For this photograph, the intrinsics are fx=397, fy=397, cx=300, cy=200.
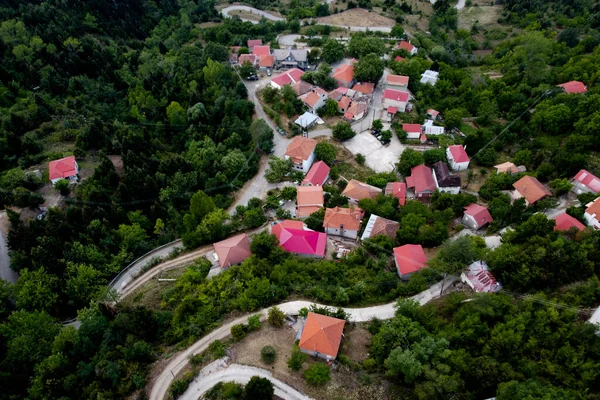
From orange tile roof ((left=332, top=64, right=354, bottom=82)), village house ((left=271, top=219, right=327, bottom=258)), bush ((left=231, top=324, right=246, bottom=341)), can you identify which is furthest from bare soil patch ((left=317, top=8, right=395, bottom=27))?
bush ((left=231, top=324, right=246, bottom=341))

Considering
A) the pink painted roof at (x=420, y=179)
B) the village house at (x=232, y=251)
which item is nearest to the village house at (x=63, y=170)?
the village house at (x=232, y=251)

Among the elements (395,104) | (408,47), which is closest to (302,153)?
(395,104)

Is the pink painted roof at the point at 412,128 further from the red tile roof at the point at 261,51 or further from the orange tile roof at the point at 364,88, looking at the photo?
the red tile roof at the point at 261,51

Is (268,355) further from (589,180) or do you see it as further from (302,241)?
(589,180)

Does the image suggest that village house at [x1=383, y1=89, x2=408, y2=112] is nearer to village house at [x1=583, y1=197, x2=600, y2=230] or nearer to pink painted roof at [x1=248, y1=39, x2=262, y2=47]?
village house at [x1=583, y1=197, x2=600, y2=230]

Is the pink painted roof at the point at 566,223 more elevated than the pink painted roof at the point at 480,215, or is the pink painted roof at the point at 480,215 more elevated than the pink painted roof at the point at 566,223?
the pink painted roof at the point at 566,223

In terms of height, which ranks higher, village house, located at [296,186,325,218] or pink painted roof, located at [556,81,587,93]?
pink painted roof, located at [556,81,587,93]
